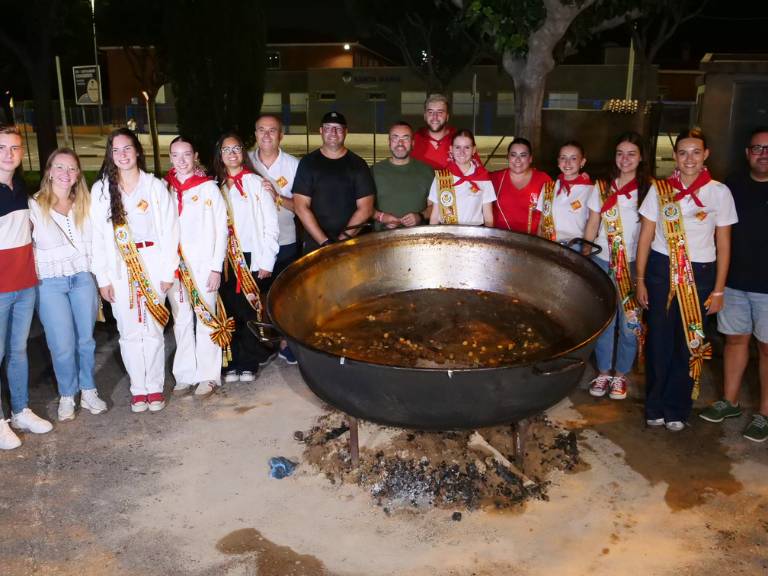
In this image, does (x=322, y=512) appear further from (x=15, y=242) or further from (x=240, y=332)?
(x=15, y=242)

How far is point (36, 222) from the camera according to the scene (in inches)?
170

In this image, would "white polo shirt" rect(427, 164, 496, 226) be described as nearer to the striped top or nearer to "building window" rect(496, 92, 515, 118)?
the striped top

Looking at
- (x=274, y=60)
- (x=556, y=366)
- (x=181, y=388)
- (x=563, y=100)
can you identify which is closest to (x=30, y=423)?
(x=181, y=388)

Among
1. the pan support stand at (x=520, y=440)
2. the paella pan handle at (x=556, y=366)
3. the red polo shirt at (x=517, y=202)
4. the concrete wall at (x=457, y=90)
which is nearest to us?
the paella pan handle at (x=556, y=366)

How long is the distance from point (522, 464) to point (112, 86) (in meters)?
36.5

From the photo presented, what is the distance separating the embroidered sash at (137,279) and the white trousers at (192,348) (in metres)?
0.24

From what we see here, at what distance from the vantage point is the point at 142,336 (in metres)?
4.72

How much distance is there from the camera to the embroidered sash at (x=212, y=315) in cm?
478

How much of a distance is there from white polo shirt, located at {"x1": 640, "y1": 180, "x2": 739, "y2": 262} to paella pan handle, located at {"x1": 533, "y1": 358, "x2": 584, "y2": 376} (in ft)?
5.37

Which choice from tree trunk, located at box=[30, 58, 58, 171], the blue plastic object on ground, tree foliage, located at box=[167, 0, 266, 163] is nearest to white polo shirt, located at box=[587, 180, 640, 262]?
the blue plastic object on ground

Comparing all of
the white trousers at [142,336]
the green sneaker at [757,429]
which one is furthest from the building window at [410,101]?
the green sneaker at [757,429]

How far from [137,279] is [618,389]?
10.2 ft

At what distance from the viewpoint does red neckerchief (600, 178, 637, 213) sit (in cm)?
454

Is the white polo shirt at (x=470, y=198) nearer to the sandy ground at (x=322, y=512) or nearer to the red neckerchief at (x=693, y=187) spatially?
the red neckerchief at (x=693, y=187)
